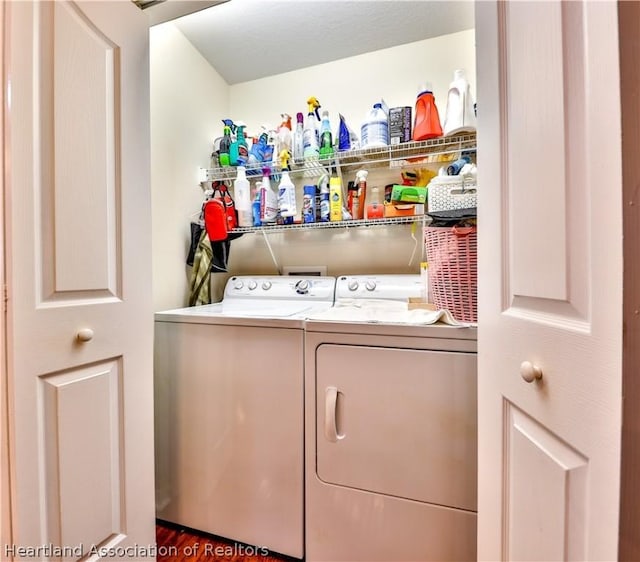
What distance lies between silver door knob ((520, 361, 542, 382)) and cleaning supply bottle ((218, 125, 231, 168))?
1.75m

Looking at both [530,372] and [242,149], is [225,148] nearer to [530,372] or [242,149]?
[242,149]

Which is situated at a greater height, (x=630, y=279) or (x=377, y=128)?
(x=377, y=128)

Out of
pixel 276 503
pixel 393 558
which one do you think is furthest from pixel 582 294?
pixel 276 503

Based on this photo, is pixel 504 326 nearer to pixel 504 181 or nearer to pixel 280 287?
pixel 504 181

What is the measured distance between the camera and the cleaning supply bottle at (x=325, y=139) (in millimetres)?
1621

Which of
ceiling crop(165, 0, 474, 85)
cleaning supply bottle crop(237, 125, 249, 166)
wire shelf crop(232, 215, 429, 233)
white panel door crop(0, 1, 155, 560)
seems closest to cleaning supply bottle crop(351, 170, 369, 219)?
wire shelf crop(232, 215, 429, 233)

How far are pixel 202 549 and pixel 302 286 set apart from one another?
1.19 m

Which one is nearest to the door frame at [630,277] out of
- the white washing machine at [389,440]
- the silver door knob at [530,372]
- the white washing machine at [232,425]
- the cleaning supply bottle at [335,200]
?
the silver door knob at [530,372]

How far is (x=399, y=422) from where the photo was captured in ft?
3.23

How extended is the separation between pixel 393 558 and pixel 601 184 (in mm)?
1223

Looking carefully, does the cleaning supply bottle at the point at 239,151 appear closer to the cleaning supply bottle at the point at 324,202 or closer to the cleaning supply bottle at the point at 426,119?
the cleaning supply bottle at the point at 324,202

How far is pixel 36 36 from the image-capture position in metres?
0.69

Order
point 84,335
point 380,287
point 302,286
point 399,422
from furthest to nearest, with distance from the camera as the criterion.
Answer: point 302,286
point 380,287
point 399,422
point 84,335

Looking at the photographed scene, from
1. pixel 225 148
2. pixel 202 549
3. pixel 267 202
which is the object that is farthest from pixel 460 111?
pixel 202 549
